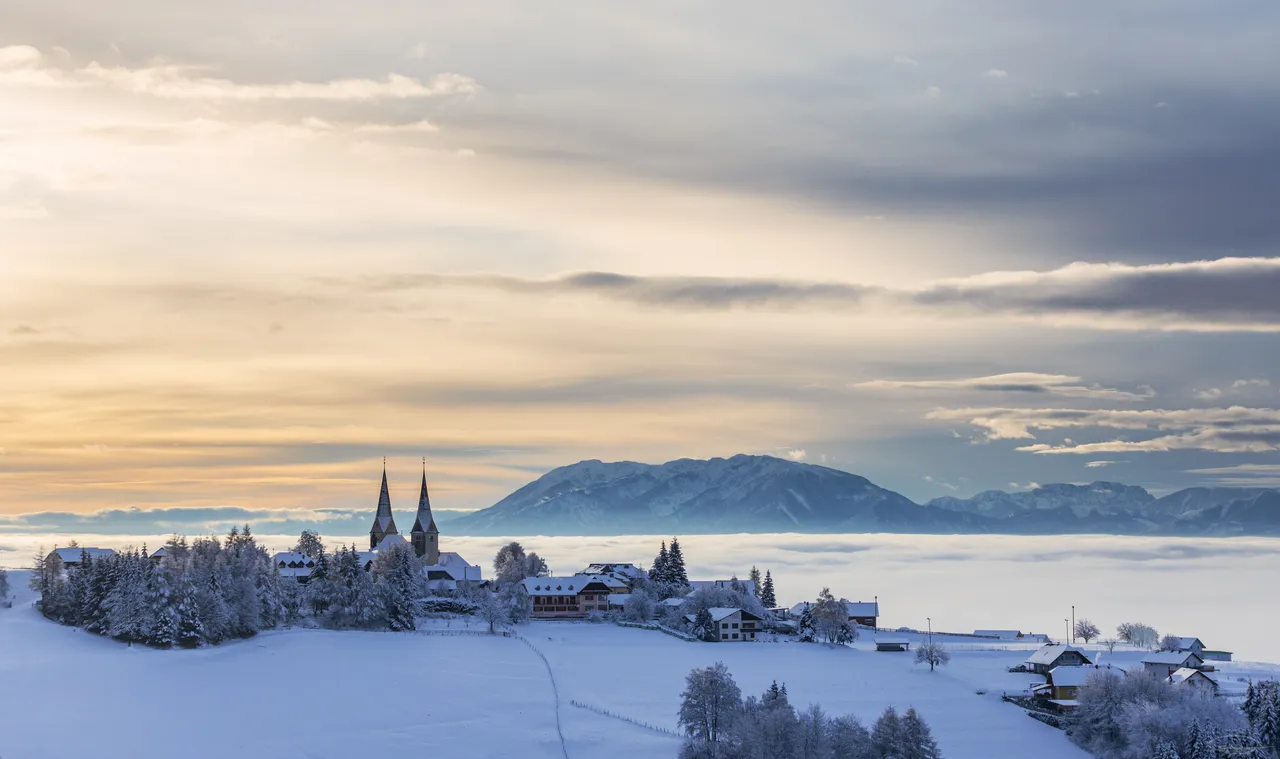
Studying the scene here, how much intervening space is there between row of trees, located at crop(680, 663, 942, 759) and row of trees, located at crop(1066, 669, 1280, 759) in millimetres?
13985

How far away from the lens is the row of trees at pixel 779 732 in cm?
7956

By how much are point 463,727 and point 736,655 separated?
1699 inches

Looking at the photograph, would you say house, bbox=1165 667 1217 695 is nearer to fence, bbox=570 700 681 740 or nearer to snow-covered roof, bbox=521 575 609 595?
fence, bbox=570 700 681 740

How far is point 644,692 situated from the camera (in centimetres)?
10500

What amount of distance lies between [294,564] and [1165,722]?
410 feet

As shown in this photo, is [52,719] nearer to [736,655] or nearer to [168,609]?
[168,609]

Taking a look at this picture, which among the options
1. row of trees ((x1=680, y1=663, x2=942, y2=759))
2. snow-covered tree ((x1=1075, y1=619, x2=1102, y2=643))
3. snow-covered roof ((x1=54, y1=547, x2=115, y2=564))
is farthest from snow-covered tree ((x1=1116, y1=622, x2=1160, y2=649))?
snow-covered roof ((x1=54, y1=547, x2=115, y2=564))

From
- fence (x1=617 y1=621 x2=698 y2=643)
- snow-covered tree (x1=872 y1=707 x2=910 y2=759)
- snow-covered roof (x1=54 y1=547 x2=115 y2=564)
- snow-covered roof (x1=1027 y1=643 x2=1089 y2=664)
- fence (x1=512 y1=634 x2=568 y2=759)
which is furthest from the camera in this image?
snow-covered roof (x1=54 y1=547 x2=115 y2=564)

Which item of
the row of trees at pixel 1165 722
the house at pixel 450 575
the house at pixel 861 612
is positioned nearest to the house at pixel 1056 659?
the row of trees at pixel 1165 722

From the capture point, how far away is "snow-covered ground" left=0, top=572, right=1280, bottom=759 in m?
84.7

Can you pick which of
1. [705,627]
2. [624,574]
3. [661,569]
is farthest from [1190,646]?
[624,574]

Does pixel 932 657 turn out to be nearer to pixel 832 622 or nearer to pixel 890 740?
pixel 832 622

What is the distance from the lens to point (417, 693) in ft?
323

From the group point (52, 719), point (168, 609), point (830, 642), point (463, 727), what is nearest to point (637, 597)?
point (830, 642)
